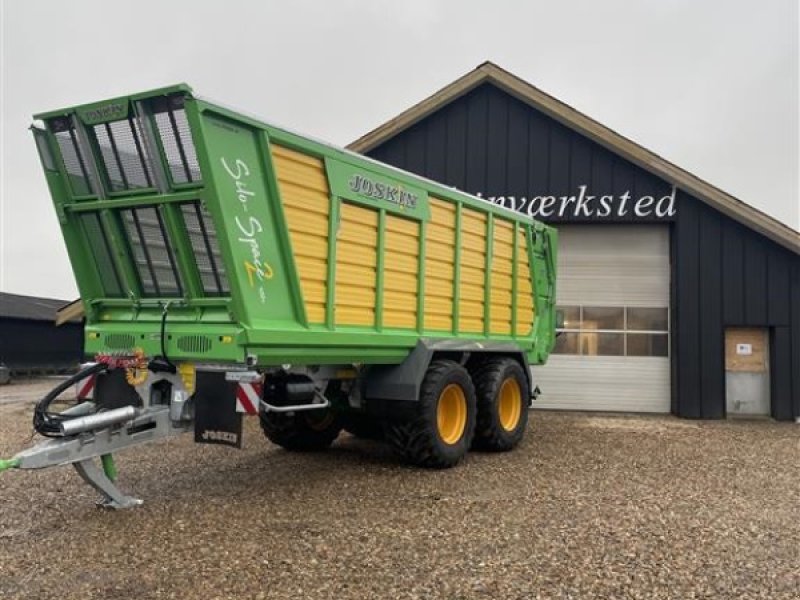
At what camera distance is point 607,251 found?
48.9 ft

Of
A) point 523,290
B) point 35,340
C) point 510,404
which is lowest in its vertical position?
point 510,404

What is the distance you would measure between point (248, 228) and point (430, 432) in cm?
312

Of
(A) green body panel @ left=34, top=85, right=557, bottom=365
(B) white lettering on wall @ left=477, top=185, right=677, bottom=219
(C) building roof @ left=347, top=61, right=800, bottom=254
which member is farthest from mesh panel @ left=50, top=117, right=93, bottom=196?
(B) white lettering on wall @ left=477, top=185, right=677, bottom=219

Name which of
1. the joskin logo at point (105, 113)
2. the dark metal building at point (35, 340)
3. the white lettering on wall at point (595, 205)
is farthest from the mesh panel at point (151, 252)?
the dark metal building at point (35, 340)

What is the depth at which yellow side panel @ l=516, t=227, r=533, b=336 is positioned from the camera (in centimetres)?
1028

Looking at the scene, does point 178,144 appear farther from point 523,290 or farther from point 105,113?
point 523,290

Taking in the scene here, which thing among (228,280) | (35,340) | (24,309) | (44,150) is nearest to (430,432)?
(228,280)

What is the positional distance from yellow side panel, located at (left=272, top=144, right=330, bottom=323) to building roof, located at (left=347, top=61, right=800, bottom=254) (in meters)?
8.48

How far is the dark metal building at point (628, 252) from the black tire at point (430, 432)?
7.14m

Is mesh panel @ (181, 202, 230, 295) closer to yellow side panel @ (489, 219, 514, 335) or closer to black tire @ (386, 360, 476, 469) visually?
black tire @ (386, 360, 476, 469)

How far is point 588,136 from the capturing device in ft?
47.1

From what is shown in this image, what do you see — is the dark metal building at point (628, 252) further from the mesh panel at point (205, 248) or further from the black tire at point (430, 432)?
the mesh panel at point (205, 248)

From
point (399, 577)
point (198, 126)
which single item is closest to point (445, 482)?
point (399, 577)

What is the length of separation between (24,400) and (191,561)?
1467 cm
